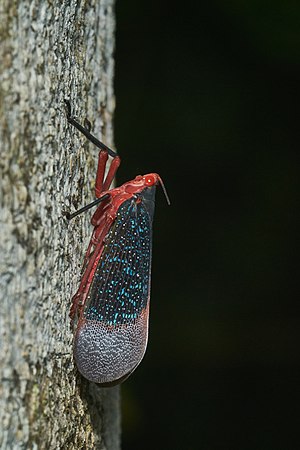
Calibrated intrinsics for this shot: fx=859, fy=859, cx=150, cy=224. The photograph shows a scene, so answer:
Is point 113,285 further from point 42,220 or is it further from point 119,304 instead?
point 42,220

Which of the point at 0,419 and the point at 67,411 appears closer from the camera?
the point at 0,419

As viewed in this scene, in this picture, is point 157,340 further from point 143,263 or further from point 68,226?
point 68,226

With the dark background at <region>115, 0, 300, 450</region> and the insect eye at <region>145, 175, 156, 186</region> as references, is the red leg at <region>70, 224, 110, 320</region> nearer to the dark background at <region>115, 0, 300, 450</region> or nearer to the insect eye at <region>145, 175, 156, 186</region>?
the insect eye at <region>145, 175, 156, 186</region>

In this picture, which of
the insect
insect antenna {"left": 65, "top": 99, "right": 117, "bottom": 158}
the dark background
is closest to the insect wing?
the insect

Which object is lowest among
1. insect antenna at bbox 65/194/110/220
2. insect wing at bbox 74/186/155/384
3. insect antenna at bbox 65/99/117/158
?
insect wing at bbox 74/186/155/384

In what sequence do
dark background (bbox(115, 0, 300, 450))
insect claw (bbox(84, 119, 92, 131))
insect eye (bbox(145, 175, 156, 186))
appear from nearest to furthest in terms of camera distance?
insect claw (bbox(84, 119, 92, 131))
insect eye (bbox(145, 175, 156, 186))
dark background (bbox(115, 0, 300, 450))

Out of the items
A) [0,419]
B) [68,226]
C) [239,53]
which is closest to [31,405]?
[0,419]

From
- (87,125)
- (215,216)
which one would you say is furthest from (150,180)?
(215,216)
